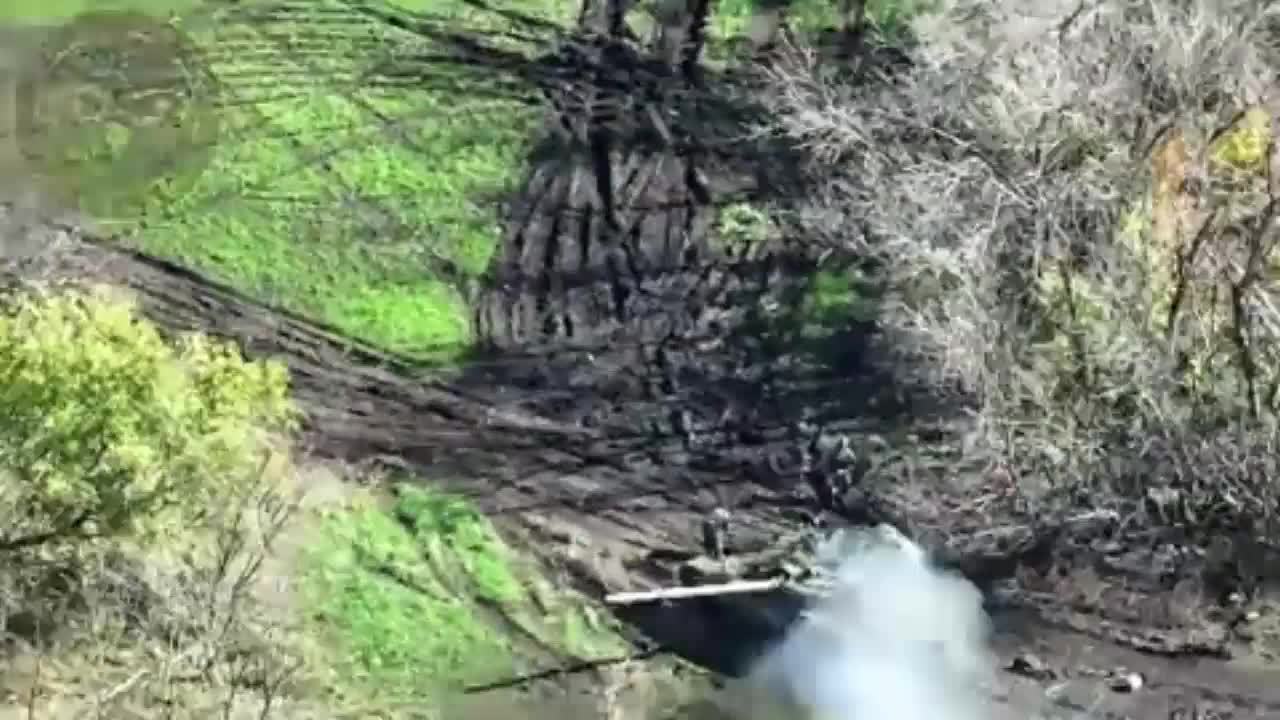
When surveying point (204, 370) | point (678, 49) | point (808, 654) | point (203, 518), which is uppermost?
point (678, 49)

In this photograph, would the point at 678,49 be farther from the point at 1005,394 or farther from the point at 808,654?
the point at 808,654

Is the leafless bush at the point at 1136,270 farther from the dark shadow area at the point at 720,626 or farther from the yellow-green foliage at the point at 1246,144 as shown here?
the dark shadow area at the point at 720,626

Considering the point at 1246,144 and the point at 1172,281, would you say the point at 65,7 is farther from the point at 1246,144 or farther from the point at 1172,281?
the point at 1246,144

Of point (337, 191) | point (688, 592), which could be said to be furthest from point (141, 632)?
point (337, 191)

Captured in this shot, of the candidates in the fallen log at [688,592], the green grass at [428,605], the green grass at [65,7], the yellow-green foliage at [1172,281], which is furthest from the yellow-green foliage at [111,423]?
the green grass at [65,7]

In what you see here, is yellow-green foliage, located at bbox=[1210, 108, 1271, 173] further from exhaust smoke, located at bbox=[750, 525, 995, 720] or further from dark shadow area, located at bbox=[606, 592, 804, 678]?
dark shadow area, located at bbox=[606, 592, 804, 678]

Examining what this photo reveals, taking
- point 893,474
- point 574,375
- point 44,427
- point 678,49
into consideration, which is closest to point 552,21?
point 678,49
